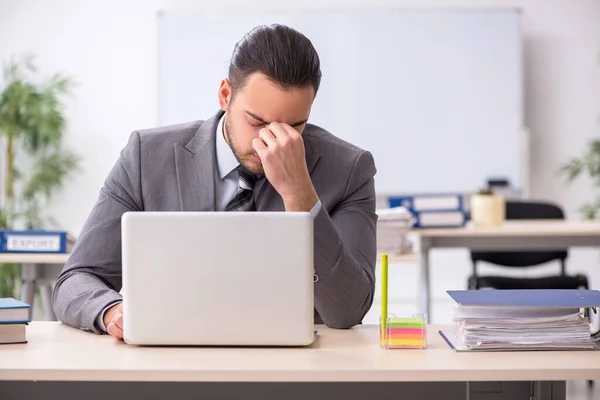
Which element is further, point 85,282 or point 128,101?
point 128,101

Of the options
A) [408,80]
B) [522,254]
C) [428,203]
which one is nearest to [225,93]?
[428,203]

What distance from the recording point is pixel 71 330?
5.06 ft

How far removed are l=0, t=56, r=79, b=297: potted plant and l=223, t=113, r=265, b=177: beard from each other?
350 cm

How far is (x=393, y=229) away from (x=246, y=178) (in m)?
1.61

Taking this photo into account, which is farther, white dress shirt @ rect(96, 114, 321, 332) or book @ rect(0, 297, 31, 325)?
white dress shirt @ rect(96, 114, 321, 332)

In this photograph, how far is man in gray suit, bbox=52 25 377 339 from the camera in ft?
4.98

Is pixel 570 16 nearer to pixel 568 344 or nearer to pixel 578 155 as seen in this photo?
pixel 578 155

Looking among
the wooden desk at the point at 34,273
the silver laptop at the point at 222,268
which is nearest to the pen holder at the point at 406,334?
the silver laptop at the point at 222,268

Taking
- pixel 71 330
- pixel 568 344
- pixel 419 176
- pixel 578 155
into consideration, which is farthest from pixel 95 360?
pixel 578 155

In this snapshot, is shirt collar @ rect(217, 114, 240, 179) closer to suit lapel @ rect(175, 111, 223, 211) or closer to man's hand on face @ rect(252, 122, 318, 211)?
suit lapel @ rect(175, 111, 223, 211)

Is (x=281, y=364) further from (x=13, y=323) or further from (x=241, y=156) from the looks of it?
(x=241, y=156)

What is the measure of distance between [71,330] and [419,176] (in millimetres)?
4103

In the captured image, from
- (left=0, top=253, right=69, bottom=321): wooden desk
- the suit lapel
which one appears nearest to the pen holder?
the suit lapel

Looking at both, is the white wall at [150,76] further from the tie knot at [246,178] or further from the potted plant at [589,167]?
the tie knot at [246,178]
